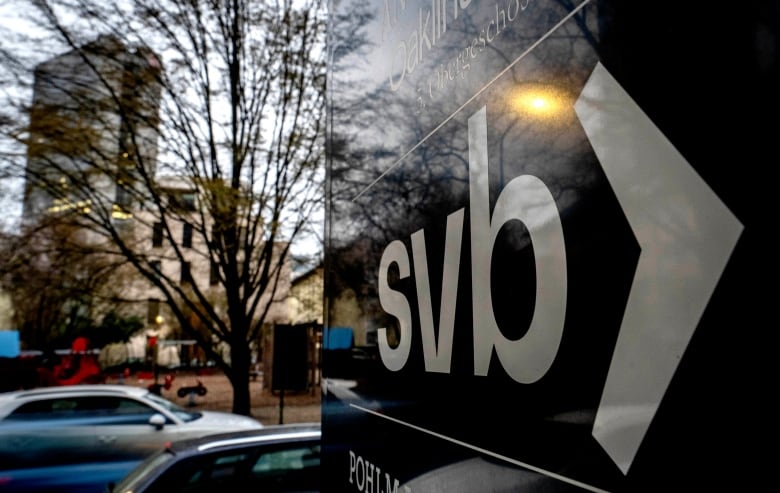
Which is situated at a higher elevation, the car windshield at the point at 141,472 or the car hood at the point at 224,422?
the car windshield at the point at 141,472

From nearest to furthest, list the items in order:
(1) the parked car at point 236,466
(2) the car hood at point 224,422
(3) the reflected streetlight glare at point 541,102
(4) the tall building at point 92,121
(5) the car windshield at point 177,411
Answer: (3) the reflected streetlight glare at point 541,102 → (1) the parked car at point 236,466 → (2) the car hood at point 224,422 → (5) the car windshield at point 177,411 → (4) the tall building at point 92,121

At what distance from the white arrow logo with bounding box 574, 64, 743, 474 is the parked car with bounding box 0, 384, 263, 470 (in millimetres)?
7602

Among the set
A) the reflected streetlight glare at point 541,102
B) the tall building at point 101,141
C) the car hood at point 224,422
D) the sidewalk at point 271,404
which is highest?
the tall building at point 101,141

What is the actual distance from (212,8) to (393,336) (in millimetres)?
11024

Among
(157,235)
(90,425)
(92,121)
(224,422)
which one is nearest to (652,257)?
(224,422)

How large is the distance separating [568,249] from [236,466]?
14.5 ft

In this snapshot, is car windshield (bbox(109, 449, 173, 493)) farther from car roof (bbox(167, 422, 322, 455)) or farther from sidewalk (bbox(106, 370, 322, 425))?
sidewalk (bbox(106, 370, 322, 425))

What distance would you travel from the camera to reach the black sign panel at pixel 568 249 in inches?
24.5

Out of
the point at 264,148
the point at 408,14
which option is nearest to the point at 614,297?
the point at 408,14

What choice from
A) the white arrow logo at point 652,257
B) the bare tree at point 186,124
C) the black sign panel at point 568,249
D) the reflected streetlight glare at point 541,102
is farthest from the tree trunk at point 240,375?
the white arrow logo at point 652,257

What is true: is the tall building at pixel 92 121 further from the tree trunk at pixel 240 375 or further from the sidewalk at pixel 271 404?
the sidewalk at pixel 271 404

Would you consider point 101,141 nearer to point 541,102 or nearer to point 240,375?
point 240,375

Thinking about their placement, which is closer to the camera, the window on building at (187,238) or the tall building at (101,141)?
the tall building at (101,141)

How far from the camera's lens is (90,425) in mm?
8578
